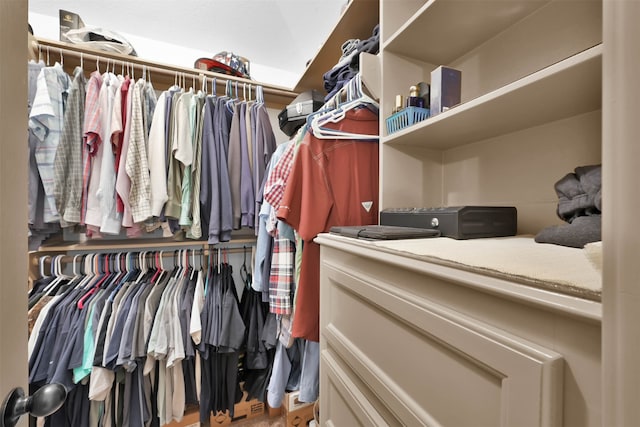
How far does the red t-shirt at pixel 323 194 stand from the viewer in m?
0.83

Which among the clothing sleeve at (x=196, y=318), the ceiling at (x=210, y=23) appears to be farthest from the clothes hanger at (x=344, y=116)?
the clothing sleeve at (x=196, y=318)

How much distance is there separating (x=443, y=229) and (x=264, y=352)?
124 cm

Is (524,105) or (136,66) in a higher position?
(136,66)

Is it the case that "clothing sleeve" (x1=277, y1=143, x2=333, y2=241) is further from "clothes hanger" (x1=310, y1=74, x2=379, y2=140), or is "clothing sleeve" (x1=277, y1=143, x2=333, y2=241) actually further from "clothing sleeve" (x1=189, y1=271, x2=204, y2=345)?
"clothing sleeve" (x1=189, y1=271, x2=204, y2=345)

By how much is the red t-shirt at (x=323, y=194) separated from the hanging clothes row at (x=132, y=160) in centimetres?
59

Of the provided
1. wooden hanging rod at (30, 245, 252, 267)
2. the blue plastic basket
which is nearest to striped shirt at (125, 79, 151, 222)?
wooden hanging rod at (30, 245, 252, 267)

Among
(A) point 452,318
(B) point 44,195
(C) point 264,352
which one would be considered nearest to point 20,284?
(A) point 452,318

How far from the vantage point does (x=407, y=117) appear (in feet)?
2.35

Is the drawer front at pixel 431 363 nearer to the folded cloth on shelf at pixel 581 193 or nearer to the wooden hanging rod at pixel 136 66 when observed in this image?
the folded cloth on shelf at pixel 581 193

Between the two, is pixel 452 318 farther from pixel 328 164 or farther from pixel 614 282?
pixel 328 164

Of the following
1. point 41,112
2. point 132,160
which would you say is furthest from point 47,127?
point 132,160

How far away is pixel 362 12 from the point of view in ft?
3.19

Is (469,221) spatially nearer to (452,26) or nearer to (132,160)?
(452,26)

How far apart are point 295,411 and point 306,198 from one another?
1.29 meters
